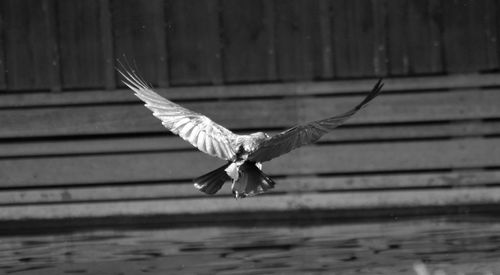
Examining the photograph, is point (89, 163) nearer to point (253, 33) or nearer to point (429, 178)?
point (253, 33)

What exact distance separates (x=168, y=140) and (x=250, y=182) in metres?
5.64

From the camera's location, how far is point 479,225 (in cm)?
1386

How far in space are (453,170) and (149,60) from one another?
142 inches

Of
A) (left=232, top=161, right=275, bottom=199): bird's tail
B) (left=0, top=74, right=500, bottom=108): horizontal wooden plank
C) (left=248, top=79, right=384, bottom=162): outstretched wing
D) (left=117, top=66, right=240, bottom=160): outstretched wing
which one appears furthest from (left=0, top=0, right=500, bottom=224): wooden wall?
(left=248, top=79, right=384, bottom=162): outstretched wing

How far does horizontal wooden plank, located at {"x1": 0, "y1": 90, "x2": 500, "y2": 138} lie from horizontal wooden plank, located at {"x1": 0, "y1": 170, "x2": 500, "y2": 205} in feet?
2.05

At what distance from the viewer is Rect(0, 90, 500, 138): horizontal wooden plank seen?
14.7 m

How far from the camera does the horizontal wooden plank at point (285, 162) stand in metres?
14.8

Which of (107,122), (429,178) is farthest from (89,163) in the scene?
(429,178)

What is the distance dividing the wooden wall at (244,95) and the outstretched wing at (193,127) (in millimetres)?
4363

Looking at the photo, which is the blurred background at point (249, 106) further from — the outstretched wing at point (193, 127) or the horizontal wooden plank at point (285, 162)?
the outstretched wing at point (193, 127)

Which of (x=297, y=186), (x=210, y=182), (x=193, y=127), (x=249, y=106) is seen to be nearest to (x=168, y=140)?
(x=249, y=106)

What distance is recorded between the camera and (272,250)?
40.9 ft

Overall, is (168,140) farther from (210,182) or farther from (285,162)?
(210,182)

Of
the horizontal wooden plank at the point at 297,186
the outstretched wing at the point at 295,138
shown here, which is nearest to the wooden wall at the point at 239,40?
the horizontal wooden plank at the point at 297,186
